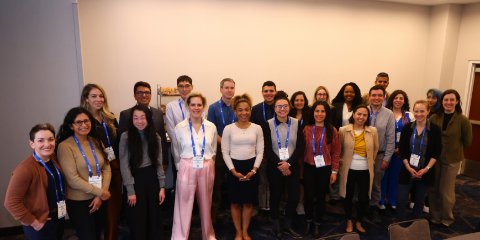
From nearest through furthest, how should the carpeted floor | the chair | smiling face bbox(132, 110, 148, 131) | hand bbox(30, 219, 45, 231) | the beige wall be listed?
the chair → hand bbox(30, 219, 45, 231) → smiling face bbox(132, 110, 148, 131) → the carpeted floor → the beige wall

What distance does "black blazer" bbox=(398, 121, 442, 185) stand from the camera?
10.7ft

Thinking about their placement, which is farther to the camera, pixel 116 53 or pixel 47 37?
pixel 116 53

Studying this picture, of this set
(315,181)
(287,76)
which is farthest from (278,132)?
(287,76)

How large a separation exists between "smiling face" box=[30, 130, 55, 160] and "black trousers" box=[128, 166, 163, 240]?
0.75 m

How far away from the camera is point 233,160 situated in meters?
3.03

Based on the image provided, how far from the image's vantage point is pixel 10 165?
318 centimetres

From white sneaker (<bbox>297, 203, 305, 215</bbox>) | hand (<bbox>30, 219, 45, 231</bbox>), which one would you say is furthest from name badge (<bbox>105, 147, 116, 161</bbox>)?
white sneaker (<bbox>297, 203, 305, 215</bbox>)

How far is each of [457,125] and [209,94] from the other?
133 inches

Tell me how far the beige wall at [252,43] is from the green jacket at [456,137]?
2.37 m

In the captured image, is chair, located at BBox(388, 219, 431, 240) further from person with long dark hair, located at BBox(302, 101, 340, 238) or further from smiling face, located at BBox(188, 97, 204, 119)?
smiling face, located at BBox(188, 97, 204, 119)

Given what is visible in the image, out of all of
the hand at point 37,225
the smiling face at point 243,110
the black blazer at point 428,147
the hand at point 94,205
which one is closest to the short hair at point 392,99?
the black blazer at point 428,147

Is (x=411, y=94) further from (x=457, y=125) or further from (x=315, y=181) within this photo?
(x=315, y=181)

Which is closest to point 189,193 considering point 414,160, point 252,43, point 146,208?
point 146,208

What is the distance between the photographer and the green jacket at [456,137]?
11.3 ft
